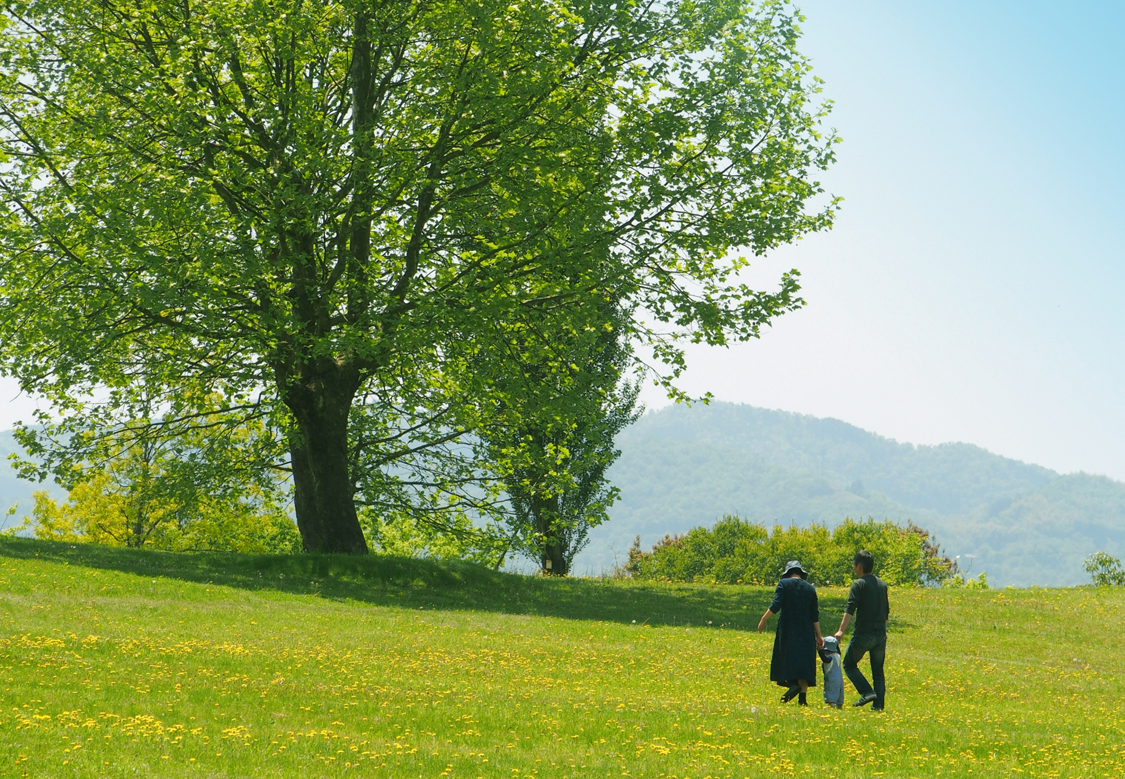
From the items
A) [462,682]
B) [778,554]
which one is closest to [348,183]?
[462,682]

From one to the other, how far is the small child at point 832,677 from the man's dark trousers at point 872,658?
0.15 m

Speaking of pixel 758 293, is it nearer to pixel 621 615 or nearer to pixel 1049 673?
pixel 621 615

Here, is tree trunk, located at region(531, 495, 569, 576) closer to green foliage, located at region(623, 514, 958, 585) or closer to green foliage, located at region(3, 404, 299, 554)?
green foliage, located at region(623, 514, 958, 585)

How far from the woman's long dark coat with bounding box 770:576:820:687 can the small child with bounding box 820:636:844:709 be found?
0.22 meters

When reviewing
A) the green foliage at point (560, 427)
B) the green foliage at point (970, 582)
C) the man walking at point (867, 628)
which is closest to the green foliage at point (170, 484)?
the green foliage at point (560, 427)

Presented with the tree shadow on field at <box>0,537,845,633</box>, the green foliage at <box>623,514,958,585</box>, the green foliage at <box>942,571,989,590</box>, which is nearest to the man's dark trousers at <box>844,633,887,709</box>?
the tree shadow on field at <box>0,537,845,633</box>

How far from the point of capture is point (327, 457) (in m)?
27.0

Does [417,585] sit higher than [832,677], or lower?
higher

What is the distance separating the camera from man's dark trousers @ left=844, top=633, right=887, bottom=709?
14.1m

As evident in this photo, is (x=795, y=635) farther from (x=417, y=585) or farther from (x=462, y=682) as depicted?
(x=417, y=585)

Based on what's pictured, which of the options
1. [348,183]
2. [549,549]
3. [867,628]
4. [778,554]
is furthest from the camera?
[778,554]

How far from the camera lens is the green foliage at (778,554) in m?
45.7

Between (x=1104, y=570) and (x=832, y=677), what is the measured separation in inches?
1540

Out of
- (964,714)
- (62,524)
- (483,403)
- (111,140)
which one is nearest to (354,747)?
(964,714)
